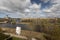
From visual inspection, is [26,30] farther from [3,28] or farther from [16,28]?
[3,28]

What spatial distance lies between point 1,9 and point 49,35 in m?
1.50

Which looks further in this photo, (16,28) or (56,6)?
(16,28)

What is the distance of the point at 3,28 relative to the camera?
3.24 m

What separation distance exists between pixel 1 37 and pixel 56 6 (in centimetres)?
166

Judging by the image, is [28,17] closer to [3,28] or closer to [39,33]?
[39,33]

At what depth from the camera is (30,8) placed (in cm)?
310

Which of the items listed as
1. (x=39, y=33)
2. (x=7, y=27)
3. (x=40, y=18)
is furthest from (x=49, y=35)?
(x=7, y=27)

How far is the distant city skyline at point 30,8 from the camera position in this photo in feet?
9.66

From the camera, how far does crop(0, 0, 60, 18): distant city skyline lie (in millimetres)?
2945

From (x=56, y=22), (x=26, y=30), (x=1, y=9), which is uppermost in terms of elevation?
(x=1, y=9)

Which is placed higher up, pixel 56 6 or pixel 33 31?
pixel 56 6

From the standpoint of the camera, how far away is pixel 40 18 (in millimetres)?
3035

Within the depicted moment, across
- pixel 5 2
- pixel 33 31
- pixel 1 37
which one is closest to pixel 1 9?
pixel 5 2

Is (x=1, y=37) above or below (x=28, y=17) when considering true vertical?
below
